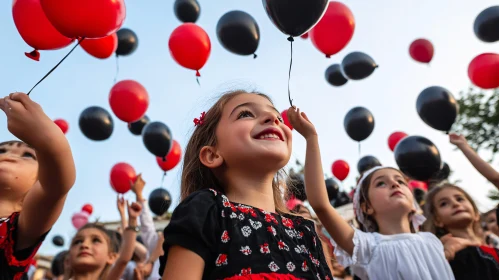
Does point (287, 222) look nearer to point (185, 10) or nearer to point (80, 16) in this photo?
point (80, 16)

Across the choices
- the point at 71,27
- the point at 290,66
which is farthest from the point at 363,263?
the point at 71,27

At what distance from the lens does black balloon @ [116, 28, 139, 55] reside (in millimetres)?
6453

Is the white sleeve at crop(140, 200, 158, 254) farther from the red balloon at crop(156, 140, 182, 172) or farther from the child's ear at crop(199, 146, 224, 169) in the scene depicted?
the child's ear at crop(199, 146, 224, 169)

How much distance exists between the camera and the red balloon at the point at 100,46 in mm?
4902

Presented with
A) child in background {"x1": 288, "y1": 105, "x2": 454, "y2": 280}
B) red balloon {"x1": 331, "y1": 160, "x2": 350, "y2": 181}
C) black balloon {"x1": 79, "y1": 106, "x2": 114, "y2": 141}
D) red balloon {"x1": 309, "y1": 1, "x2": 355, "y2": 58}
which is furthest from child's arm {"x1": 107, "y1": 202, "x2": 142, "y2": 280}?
red balloon {"x1": 331, "y1": 160, "x2": 350, "y2": 181}

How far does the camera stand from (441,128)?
4.78 metres

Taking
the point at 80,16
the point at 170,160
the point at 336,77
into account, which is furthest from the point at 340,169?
the point at 80,16

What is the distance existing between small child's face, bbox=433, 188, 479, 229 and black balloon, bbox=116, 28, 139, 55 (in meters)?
4.80

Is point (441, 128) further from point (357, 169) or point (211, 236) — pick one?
point (211, 236)

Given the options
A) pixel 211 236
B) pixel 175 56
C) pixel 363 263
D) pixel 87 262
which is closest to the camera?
pixel 211 236

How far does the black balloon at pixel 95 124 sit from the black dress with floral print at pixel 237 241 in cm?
523

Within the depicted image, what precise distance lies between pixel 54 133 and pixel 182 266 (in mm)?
546

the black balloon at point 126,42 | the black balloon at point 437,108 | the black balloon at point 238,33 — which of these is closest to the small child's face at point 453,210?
the black balloon at point 437,108

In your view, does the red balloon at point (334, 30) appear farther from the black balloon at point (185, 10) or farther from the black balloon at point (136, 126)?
the black balloon at point (136, 126)
